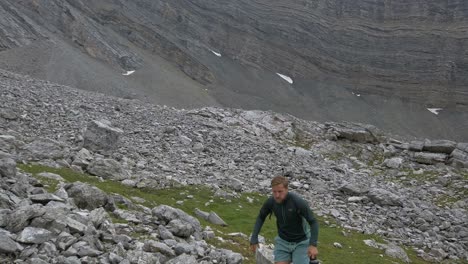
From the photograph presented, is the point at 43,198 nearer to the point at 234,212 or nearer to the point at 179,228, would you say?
the point at 179,228

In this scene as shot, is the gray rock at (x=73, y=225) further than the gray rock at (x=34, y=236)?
Yes

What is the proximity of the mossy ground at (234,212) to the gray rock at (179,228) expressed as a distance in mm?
2493

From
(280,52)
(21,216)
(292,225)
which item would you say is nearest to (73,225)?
Result: (21,216)

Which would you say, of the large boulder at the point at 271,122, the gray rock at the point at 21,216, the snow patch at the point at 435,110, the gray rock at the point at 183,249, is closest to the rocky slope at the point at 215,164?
the gray rock at the point at 21,216

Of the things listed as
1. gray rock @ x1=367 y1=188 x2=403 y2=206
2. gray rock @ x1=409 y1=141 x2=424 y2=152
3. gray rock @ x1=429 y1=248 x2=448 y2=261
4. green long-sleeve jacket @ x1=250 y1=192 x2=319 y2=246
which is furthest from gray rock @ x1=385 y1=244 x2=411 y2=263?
gray rock @ x1=409 y1=141 x2=424 y2=152

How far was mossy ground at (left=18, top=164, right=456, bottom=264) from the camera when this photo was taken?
19.2 m

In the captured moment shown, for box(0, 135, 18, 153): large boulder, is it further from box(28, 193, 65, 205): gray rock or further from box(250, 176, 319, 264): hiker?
box(250, 176, 319, 264): hiker

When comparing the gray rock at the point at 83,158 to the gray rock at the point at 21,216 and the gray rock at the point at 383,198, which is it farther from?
the gray rock at the point at 383,198

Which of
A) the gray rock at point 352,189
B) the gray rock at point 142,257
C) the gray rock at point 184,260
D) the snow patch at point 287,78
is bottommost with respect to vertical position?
the snow patch at point 287,78

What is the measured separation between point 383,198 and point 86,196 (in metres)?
21.5

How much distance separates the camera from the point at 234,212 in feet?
77.3

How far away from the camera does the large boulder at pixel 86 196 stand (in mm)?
14584

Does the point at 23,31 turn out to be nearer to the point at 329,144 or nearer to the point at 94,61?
the point at 94,61

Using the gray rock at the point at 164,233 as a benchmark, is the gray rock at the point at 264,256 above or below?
above
